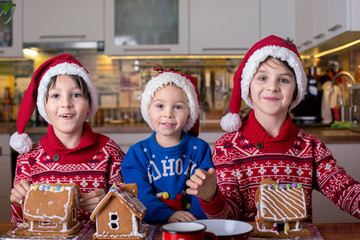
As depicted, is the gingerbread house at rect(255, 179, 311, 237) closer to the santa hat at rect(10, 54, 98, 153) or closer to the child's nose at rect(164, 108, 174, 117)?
the child's nose at rect(164, 108, 174, 117)

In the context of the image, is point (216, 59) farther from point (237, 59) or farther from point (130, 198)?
point (130, 198)

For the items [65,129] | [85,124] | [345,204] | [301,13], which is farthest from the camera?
[301,13]

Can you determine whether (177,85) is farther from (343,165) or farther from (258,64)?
(343,165)

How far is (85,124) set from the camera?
1372 millimetres

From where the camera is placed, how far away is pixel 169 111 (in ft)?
3.96

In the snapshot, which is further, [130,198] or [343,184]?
→ [343,184]

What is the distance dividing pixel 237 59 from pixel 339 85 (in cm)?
85

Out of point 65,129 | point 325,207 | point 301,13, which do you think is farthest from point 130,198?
point 301,13

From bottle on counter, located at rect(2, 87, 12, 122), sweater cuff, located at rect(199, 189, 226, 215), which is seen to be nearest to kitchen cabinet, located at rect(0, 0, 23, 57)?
bottle on counter, located at rect(2, 87, 12, 122)

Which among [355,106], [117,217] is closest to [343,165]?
[355,106]

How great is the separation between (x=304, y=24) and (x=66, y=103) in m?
2.20

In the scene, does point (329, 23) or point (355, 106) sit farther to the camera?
point (355, 106)

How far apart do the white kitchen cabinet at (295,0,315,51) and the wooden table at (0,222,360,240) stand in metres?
2.07

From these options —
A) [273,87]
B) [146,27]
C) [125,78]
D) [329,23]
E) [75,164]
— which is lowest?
[75,164]
